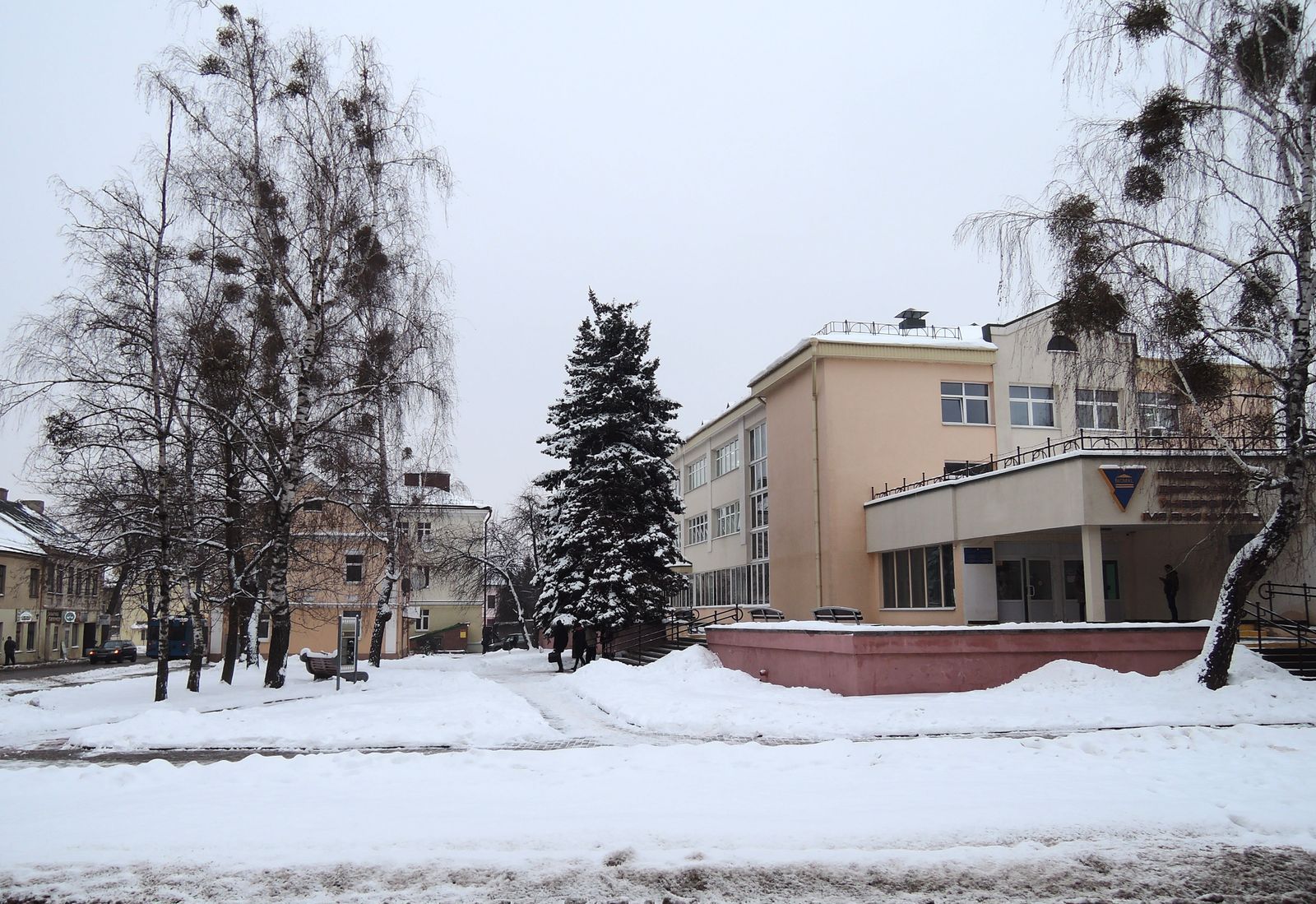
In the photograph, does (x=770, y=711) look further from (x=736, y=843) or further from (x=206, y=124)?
(x=206, y=124)

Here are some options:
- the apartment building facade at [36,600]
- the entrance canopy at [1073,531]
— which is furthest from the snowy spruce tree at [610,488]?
the apartment building facade at [36,600]

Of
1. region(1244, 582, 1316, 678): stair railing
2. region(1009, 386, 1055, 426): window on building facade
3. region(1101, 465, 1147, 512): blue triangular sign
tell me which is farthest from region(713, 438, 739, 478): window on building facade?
region(1244, 582, 1316, 678): stair railing

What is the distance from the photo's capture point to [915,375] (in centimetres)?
3341

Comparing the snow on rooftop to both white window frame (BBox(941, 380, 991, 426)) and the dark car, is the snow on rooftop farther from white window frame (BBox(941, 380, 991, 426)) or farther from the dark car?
the dark car

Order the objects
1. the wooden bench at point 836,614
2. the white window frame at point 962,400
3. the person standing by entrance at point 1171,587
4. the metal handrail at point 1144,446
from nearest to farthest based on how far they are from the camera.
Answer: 1. the metal handrail at point 1144,446
2. the person standing by entrance at point 1171,587
3. the wooden bench at point 836,614
4. the white window frame at point 962,400

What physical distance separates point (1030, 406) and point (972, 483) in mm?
9144

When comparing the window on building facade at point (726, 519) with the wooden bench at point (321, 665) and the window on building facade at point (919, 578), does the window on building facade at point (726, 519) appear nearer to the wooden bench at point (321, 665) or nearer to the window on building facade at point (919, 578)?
the window on building facade at point (919, 578)

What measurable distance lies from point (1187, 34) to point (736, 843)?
16756 millimetres

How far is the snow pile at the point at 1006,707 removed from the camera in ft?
47.0

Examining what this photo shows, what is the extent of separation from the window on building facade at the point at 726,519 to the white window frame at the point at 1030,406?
536 inches

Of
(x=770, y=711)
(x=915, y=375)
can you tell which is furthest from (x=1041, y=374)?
(x=770, y=711)

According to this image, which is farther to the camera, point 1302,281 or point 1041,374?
point 1041,374

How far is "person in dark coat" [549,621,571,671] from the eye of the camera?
30.9 meters

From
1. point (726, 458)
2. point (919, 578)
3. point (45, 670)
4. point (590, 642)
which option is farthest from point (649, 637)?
point (45, 670)
